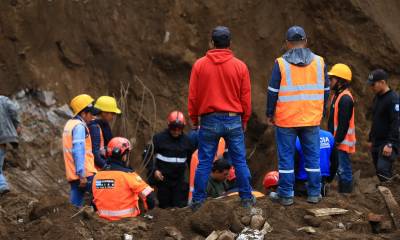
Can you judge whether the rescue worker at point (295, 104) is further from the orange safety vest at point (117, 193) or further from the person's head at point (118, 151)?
the person's head at point (118, 151)

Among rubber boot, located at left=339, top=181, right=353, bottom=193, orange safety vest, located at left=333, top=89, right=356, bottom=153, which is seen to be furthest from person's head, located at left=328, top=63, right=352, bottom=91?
rubber boot, located at left=339, top=181, right=353, bottom=193

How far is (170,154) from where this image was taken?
1087 cm

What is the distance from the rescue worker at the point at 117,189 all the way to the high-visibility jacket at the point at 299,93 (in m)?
1.97

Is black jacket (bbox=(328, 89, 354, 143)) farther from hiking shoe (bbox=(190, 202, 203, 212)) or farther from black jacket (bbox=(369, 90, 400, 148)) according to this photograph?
hiking shoe (bbox=(190, 202, 203, 212))

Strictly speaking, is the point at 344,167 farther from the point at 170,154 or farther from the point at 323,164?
the point at 170,154

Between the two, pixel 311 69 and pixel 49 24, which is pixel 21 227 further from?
pixel 49 24

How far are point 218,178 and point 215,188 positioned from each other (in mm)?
150

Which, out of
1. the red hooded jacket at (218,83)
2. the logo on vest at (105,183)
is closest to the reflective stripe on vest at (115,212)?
the logo on vest at (105,183)

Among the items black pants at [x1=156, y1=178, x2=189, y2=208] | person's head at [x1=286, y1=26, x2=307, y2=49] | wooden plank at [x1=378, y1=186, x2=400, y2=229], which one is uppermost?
person's head at [x1=286, y1=26, x2=307, y2=49]

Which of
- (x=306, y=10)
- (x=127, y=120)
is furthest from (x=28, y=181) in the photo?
(x=306, y=10)

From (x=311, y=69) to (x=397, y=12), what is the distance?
7512mm

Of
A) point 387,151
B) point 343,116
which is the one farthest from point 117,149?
point 387,151

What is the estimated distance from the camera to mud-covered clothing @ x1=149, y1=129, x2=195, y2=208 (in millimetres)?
10875

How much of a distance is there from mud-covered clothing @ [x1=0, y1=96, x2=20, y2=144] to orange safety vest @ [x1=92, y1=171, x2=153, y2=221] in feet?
8.03
